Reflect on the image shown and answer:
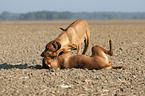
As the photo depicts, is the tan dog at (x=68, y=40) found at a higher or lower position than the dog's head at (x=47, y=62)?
higher

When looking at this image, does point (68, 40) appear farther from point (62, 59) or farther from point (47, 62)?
point (47, 62)

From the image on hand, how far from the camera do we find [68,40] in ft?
27.1

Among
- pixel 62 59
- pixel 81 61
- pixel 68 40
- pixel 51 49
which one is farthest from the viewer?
pixel 68 40

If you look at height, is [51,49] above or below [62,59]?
above

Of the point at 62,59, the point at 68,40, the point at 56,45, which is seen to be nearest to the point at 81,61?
the point at 62,59

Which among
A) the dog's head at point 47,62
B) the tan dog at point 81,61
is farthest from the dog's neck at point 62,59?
the dog's head at point 47,62

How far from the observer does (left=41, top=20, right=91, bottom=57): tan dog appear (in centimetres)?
745

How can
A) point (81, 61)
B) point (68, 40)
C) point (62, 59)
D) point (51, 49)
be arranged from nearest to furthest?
1. point (81, 61)
2. point (62, 59)
3. point (51, 49)
4. point (68, 40)

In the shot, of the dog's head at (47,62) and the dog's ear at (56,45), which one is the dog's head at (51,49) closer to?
the dog's ear at (56,45)

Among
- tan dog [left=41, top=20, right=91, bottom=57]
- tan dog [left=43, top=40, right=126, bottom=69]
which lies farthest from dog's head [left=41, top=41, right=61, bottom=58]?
tan dog [left=43, top=40, right=126, bottom=69]

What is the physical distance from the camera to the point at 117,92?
5.68m

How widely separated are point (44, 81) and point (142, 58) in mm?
5095

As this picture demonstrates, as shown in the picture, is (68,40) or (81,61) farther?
(68,40)

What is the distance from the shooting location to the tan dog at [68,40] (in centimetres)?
745
